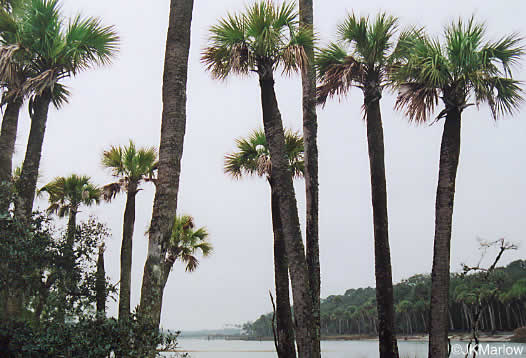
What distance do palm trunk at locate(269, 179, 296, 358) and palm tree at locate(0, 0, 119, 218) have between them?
20.2ft

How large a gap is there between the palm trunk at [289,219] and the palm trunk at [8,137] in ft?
20.3

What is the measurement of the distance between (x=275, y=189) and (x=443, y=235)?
4.24 meters

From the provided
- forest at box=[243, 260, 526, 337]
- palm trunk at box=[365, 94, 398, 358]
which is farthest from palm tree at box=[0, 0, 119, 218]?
forest at box=[243, 260, 526, 337]

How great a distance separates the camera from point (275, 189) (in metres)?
11.8

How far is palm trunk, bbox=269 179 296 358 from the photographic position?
1140 cm

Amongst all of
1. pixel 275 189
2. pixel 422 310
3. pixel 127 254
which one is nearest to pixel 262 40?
pixel 275 189

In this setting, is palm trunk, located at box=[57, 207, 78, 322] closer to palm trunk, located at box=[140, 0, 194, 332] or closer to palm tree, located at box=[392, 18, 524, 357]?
palm trunk, located at box=[140, 0, 194, 332]

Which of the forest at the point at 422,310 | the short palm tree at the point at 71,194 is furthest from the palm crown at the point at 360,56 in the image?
the forest at the point at 422,310

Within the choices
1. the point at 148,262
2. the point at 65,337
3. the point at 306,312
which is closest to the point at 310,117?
the point at 306,312

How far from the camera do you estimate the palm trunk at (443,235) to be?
9.02 m

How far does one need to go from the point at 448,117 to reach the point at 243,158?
22.2ft

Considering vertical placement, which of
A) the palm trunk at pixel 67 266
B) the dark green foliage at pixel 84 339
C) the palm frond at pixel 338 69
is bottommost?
the dark green foliage at pixel 84 339

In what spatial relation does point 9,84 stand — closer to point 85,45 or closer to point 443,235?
point 85,45

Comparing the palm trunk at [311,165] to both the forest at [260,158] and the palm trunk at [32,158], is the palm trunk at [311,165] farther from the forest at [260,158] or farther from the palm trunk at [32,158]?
the palm trunk at [32,158]
